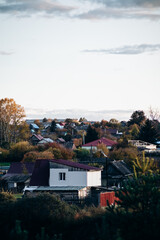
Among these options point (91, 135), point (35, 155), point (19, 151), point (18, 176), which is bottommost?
point (18, 176)

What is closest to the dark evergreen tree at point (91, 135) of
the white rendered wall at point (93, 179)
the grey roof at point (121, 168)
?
the grey roof at point (121, 168)

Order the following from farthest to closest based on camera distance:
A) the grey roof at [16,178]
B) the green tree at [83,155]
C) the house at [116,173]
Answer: the green tree at [83,155] < the grey roof at [16,178] < the house at [116,173]

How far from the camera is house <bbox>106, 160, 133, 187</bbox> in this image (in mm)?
52156

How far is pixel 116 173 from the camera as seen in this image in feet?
176

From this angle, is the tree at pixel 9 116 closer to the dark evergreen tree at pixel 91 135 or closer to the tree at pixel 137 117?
the dark evergreen tree at pixel 91 135

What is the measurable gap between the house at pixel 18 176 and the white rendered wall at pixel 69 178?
853 centimetres

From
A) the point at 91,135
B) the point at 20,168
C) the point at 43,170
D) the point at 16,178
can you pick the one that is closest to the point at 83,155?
the point at 20,168

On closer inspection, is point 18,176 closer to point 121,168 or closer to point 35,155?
point 35,155

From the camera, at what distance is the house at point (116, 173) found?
52156 mm

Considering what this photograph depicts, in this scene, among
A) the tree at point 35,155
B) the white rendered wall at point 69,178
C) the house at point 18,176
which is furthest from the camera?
the tree at point 35,155

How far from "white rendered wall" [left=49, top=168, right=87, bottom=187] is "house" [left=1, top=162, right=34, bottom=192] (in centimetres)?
853

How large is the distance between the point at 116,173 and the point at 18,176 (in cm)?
1156

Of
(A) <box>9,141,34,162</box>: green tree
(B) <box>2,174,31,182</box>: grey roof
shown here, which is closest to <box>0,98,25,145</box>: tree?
(A) <box>9,141,34,162</box>: green tree

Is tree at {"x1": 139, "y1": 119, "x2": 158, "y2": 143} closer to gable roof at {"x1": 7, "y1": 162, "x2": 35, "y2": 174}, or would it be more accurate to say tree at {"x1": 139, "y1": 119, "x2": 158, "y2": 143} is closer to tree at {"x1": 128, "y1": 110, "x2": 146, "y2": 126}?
gable roof at {"x1": 7, "y1": 162, "x2": 35, "y2": 174}
